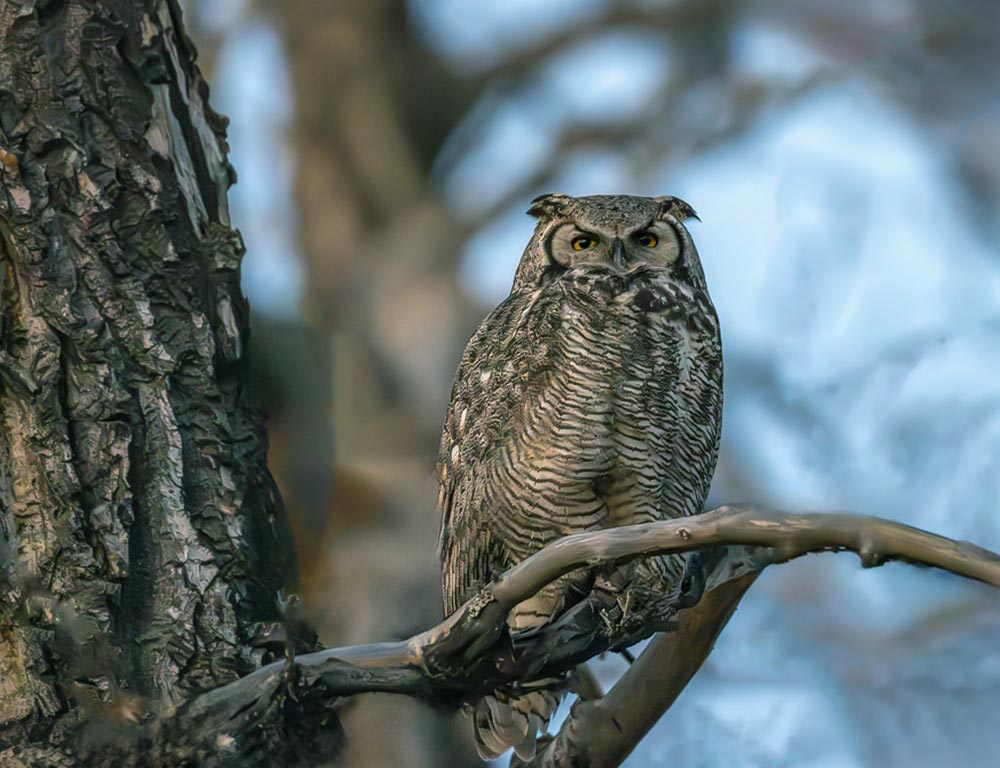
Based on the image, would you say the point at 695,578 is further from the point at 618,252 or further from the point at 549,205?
the point at 549,205

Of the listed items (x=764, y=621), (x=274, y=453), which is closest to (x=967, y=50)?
(x=764, y=621)

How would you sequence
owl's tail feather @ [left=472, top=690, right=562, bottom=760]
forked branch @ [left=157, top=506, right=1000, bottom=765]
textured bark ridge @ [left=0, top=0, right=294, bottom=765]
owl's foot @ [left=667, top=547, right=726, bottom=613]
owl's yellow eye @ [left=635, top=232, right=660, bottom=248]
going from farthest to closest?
owl's yellow eye @ [left=635, top=232, right=660, bottom=248] → owl's tail feather @ [left=472, top=690, right=562, bottom=760] → textured bark ridge @ [left=0, top=0, right=294, bottom=765] → owl's foot @ [left=667, top=547, right=726, bottom=613] → forked branch @ [left=157, top=506, right=1000, bottom=765]

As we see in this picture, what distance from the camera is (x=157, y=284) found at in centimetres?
280

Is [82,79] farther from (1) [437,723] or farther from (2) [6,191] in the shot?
(1) [437,723]

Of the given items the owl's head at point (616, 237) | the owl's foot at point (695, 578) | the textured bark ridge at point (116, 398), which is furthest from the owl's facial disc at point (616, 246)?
the owl's foot at point (695, 578)

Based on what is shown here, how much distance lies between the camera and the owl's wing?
2918 millimetres

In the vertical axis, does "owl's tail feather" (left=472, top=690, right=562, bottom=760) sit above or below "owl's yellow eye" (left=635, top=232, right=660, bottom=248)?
below

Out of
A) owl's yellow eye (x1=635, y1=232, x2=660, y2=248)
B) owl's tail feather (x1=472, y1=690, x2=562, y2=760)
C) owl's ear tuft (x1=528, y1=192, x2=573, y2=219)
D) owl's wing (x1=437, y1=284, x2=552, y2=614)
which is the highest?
owl's ear tuft (x1=528, y1=192, x2=573, y2=219)

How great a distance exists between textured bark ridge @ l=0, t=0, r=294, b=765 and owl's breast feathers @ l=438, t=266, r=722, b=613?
18.6 inches

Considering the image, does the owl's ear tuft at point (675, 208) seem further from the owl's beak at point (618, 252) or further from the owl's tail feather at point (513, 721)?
the owl's tail feather at point (513, 721)

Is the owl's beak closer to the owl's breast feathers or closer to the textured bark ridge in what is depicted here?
the owl's breast feathers

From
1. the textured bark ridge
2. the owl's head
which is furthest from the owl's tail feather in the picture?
the owl's head

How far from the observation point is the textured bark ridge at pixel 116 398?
2.45 metres

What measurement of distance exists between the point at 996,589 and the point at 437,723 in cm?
160
